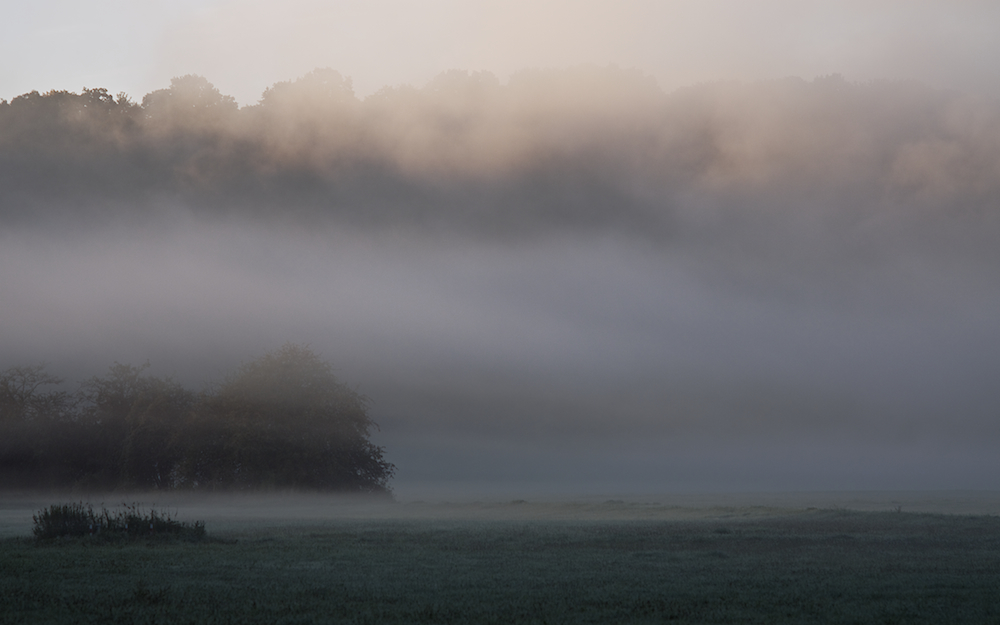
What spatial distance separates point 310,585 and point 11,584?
6.21m

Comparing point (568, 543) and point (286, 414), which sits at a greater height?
point (286, 414)

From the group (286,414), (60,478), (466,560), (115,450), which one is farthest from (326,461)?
(466,560)

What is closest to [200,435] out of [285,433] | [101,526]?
[285,433]

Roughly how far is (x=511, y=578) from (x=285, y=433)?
53.7 metres

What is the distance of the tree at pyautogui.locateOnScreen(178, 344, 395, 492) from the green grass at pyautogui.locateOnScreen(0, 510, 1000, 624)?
39.5 m

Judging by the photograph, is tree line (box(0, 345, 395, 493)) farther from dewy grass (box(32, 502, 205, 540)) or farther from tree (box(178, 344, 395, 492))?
dewy grass (box(32, 502, 205, 540))

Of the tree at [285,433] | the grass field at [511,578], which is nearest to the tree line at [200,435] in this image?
the tree at [285,433]

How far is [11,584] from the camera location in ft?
57.5

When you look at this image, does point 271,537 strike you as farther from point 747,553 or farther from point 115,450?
point 115,450

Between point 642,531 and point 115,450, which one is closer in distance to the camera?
point 642,531

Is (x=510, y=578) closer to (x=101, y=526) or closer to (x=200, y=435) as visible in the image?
(x=101, y=526)

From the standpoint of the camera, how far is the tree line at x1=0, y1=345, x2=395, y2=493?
69.2m

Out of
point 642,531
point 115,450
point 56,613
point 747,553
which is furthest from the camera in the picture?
point 115,450

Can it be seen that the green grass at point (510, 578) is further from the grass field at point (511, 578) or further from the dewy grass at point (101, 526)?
the dewy grass at point (101, 526)
